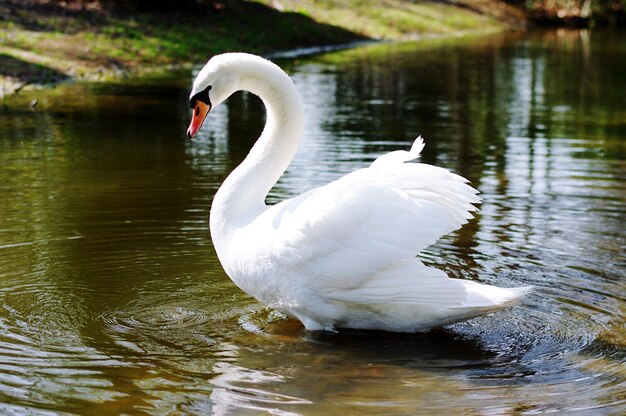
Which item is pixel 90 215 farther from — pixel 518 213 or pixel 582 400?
pixel 582 400

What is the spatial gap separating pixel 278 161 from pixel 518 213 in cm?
356

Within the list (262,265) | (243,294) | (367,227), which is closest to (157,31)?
(243,294)

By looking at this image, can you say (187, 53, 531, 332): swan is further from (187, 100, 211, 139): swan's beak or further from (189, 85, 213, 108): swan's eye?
(189, 85, 213, 108): swan's eye

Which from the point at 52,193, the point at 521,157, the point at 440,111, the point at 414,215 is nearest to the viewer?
the point at 414,215

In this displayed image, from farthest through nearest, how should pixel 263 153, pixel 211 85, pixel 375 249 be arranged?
pixel 263 153, pixel 211 85, pixel 375 249

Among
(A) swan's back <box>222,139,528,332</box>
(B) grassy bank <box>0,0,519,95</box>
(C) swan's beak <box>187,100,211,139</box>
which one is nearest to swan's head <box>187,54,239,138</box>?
(C) swan's beak <box>187,100,211,139</box>

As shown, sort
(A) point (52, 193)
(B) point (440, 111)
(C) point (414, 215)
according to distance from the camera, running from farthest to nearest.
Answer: (B) point (440, 111)
(A) point (52, 193)
(C) point (414, 215)

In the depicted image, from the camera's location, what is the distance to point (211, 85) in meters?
6.42

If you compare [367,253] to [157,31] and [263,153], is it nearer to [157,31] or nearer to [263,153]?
[263,153]

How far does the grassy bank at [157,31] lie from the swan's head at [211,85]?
12.5 m

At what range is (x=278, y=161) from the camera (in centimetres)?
667

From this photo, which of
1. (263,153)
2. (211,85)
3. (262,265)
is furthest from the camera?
(263,153)

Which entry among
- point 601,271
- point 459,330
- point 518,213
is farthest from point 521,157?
point 459,330

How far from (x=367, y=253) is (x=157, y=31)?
21645mm
